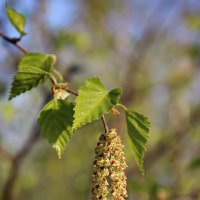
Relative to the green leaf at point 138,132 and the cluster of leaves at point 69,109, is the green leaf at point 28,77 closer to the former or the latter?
the cluster of leaves at point 69,109

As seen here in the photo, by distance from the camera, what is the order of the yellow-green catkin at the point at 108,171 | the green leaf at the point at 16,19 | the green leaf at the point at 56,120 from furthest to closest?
the green leaf at the point at 16,19
the green leaf at the point at 56,120
the yellow-green catkin at the point at 108,171

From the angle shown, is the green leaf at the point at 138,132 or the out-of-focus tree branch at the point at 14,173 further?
the out-of-focus tree branch at the point at 14,173

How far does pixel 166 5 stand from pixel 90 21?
2246 millimetres

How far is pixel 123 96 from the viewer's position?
5.15m

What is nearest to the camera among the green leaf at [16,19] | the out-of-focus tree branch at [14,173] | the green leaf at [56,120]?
the green leaf at [56,120]

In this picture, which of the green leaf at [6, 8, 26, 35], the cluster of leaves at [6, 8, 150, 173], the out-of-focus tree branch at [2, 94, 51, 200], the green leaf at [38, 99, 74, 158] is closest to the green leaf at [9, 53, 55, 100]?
the cluster of leaves at [6, 8, 150, 173]

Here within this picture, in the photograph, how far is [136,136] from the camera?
1.30 meters

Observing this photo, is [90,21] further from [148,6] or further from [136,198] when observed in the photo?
[136,198]

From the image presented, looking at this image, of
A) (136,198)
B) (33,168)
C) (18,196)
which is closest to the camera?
(18,196)

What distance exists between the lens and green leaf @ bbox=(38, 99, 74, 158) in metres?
1.35

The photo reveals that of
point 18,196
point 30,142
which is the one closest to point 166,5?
point 18,196

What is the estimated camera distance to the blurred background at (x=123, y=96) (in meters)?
4.04

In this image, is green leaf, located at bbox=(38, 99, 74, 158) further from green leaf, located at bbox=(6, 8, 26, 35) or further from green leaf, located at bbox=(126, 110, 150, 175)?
green leaf, located at bbox=(6, 8, 26, 35)

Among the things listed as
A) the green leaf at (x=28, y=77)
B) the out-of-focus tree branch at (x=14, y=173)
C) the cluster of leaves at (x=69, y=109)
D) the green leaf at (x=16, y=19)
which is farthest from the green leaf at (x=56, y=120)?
the out-of-focus tree branch at (x=14, y=173)
